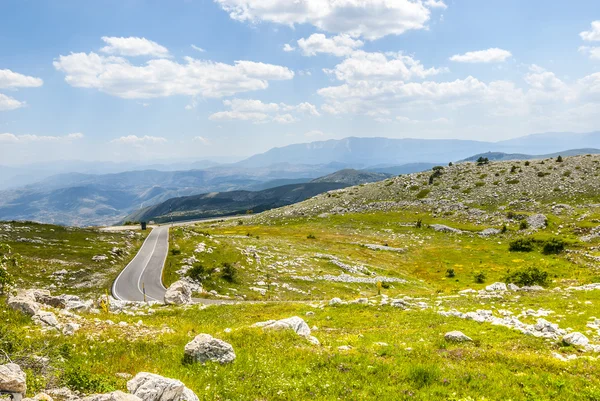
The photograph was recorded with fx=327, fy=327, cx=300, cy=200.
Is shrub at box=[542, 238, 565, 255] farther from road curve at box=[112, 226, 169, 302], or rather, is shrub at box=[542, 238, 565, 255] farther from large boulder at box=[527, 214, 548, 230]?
road curve at box=[112, 226, 169, 302]

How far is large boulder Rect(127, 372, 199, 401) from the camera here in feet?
30.6

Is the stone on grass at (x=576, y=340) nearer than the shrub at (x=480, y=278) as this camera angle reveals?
Yes

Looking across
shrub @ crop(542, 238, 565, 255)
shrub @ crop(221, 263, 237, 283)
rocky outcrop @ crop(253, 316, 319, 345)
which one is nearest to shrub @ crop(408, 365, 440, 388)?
rocky outcrop @ crop(253, 316, 319, 345)

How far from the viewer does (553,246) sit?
199 ft

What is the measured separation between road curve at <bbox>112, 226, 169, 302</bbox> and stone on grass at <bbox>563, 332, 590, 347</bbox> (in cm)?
4019

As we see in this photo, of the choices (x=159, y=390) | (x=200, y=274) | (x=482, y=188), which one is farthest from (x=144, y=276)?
(x=482, y=188)

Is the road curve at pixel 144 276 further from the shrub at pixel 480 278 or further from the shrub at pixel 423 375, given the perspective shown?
the shrub at pixel 480 278

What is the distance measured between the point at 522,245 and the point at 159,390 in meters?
73.6

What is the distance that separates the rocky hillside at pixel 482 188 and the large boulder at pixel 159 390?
338 ft

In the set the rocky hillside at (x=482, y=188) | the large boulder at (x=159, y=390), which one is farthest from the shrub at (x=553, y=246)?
the large boulder at (x=159, y=390)

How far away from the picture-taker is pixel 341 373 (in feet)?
41.6

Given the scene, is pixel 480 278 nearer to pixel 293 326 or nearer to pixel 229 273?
pixel 229 273

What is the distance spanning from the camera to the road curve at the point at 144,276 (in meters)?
44.8

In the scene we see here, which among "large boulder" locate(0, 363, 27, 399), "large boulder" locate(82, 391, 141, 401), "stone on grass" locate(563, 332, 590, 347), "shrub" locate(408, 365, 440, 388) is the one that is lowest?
"stone on grass" locate(563, 332, 590, 347)
